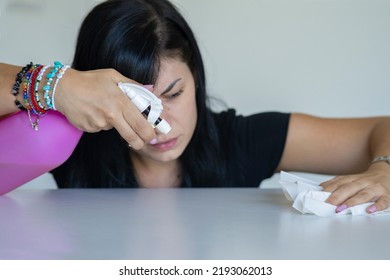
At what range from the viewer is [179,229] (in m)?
0.70

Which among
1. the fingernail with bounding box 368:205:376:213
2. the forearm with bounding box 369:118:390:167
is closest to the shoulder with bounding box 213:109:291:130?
the forearm with bounding box 369:118:390:167

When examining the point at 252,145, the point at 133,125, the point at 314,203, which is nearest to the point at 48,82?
the point at 133,125

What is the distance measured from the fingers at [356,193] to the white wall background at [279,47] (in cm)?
116

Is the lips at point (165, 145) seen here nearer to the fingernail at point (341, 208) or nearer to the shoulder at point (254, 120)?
the shoulder at point (254, 120)

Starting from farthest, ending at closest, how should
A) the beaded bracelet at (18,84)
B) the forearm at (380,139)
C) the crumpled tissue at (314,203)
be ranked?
the forearm at (380,139), the beaded bracelet at (18,84), the crumpled tissue at (314,203)

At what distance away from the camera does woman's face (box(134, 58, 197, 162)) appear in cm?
110

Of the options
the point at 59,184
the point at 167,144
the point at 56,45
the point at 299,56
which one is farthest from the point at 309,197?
the point at 56,45

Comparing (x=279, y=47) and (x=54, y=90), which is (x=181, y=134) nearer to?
(x=54, y=90)

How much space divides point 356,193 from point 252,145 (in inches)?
21.9

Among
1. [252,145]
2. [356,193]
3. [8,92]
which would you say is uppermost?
[8,92]

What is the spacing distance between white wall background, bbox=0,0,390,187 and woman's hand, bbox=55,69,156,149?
1158 millimetres

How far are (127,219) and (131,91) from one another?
194 mm

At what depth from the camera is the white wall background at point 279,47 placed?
6.50ft

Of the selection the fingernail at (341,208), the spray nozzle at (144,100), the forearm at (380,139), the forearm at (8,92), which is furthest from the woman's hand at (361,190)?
the forearm at (8,92)
